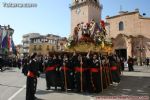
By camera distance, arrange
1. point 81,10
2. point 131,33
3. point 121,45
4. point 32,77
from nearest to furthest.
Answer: point 32,77 → point 81,10 → point 131,33 → point 121,45

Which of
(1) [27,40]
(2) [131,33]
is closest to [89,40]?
(2) [131,33]

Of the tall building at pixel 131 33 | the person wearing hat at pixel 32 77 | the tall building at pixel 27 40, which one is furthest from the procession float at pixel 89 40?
the tall building at pixel 27 40

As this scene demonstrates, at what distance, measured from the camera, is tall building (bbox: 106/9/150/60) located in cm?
5359

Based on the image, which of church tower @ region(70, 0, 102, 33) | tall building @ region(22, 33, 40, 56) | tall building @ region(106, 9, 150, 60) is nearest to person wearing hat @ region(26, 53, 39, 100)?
church tower @ region(70, 0, 102, 33)

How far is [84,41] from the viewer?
19.5m

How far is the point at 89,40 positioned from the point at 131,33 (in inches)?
1484

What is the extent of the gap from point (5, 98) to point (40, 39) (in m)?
96.2

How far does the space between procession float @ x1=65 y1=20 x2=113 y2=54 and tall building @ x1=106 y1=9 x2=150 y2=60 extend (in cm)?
3387

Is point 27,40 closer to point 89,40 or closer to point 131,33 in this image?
point 131,33

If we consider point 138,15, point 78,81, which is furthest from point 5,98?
point 138,15

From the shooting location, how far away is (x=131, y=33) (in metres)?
56.0

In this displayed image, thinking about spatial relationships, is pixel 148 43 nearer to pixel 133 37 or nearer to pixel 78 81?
pixel 133 37

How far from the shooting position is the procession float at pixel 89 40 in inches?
756

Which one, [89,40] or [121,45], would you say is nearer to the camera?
[89,40]
